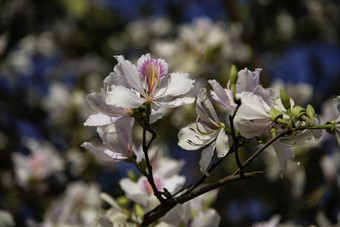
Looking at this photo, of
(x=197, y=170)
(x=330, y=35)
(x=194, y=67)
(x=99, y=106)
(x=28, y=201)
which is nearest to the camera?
(x=99, y=106)

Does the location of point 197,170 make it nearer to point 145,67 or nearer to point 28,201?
point 28,201

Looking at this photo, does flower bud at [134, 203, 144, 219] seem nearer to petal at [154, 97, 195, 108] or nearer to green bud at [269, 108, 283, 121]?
petal at [154, 97, 195, 108]

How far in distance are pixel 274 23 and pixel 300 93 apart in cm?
62

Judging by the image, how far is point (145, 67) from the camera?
910mm

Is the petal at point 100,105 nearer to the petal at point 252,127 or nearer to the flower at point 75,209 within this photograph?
the petal at point 252,127

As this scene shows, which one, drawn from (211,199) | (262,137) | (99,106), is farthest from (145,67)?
(211,199)

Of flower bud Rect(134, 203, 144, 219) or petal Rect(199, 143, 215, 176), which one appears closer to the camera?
petal Rect(199, 143, 215, 176)

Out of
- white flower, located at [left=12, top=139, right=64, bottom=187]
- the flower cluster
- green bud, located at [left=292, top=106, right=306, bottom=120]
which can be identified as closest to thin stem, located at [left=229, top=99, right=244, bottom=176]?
the flower cluster

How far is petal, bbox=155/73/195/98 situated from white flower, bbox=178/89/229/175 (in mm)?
29

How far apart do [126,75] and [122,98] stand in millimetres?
64

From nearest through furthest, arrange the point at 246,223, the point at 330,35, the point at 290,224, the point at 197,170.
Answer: the point at 290,224
the point at 246,223
the point at 197,170
the point at 330,35

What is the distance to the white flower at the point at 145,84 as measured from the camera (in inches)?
32.6

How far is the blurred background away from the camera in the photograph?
6.48 feet

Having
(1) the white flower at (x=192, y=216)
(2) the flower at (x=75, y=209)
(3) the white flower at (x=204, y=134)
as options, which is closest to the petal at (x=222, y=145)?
(3) the white flower at (x=204, y=134)
